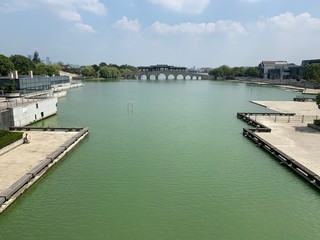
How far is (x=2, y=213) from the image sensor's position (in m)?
14.8

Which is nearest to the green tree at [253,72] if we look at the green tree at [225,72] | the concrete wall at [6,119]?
the green tree at [225,72]

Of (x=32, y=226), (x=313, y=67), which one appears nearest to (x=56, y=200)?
(x=32, y=226)

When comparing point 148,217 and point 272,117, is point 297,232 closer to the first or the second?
point 148,217

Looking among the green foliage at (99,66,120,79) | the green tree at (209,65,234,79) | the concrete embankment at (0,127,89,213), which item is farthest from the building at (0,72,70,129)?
the green tree at (209,65,234,79)

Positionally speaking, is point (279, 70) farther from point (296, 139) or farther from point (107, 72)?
point (296, 139)

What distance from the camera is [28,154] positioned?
22.5m

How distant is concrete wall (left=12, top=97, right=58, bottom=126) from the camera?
32.9m

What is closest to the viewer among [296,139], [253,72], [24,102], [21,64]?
[296,139]

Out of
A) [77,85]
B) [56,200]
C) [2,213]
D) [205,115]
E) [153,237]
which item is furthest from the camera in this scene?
[77,85]

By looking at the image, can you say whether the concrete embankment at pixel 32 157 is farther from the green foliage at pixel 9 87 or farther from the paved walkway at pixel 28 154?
the green foliage at pixel 9 87

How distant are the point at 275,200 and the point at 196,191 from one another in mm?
4521

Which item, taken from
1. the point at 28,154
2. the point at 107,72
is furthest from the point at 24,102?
the point at 107,72

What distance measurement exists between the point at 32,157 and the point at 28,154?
89cm

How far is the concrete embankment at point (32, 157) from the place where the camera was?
16.8 metres
